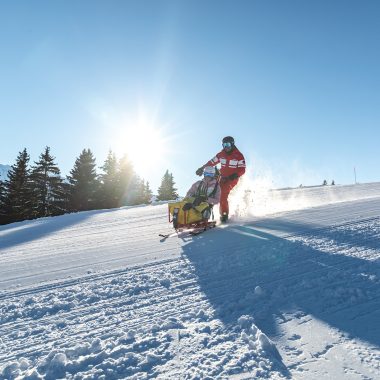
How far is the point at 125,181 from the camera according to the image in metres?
42.3

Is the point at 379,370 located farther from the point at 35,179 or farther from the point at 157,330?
the point at 35,179

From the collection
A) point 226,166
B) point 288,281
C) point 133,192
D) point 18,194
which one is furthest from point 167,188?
point 288,281

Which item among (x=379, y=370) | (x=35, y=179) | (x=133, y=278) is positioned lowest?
(x=379, y=370)

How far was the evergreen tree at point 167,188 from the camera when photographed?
52.6 m

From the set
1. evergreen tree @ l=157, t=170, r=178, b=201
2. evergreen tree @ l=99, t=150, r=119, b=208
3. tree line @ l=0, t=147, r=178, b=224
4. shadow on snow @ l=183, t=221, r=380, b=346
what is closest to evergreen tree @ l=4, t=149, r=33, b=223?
tree line @ l=0, t=147, r=178, b=224

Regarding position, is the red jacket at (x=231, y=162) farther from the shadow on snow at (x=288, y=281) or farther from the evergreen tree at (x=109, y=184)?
the evergreen tree at (x=109, y=184)

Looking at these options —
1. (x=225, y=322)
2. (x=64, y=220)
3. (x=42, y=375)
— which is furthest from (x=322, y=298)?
(x=64, y=220)

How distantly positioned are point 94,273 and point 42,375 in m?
2.65

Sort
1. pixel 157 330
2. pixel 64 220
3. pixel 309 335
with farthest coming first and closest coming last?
pixel 64 220 → pixel 157 330 → pixel 309 335

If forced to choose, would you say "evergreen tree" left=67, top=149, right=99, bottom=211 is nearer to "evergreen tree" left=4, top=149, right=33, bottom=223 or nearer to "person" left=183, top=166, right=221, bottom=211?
"evergreen tree" left=4, top=149, right=33, bottom=223

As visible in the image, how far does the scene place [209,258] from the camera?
18.5 ft

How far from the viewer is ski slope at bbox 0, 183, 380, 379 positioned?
2.61m

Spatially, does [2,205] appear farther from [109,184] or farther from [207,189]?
[207,189]

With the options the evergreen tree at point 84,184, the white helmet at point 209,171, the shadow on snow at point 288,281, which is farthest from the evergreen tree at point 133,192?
the shadow on snow at point 288,281
